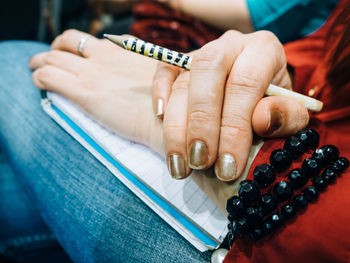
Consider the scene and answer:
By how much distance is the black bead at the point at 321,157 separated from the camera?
390 millimetres

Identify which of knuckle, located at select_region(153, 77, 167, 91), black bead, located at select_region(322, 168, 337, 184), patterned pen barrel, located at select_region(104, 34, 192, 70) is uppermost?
patterned pen barrel, located at select_region(104, 34, 192, 70)

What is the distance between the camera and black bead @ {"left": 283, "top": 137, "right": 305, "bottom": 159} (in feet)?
1.32

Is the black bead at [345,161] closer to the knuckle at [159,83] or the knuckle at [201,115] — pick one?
the knuckle at [201,115]

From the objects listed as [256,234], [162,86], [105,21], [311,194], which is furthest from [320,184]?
[105,21]

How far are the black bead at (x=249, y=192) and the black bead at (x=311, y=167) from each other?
0.28ft

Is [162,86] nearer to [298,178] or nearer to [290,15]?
[298,178]

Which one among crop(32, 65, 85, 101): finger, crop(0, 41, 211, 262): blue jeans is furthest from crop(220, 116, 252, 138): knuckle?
crop(32, 65, 85, 101): finger

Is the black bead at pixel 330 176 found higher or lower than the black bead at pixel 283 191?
higher

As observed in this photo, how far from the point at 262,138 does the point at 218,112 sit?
0.38ft

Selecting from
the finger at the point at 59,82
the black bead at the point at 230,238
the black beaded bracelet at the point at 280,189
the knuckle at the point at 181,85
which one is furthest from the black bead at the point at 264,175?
the finger at the point at 59,82

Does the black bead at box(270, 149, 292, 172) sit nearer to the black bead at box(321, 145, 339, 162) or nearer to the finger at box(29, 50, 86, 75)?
the black bead at box(321, 145, 339, 162)

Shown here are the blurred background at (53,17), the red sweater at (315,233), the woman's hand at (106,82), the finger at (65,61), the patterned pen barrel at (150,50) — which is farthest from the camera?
the blurred background at (53,17)

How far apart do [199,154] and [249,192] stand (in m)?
0.10

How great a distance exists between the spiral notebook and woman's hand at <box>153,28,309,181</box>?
0.09 meters
